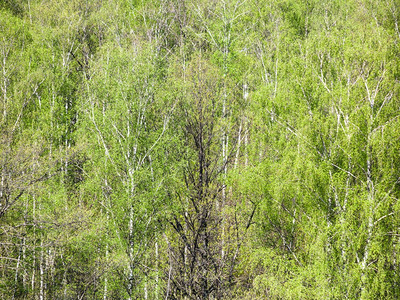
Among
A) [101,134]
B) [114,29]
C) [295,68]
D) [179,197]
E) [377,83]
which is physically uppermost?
[114,29]

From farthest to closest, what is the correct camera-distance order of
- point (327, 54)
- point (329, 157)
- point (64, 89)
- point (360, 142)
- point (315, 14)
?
point (315, 14) < point (64, 89) < point (327, 54) < point (329, 157) < point (360, 142)

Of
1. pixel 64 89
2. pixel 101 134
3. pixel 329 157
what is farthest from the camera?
pixel 64 89

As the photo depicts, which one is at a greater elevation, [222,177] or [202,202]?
[222,177]

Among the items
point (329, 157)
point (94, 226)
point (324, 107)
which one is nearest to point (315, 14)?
point (324, 107)

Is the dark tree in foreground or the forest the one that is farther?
the dark tree in foreground

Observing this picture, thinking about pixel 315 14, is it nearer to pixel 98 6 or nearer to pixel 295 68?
pixel 295 68

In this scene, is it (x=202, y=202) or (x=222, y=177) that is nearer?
(x=202, y=202)

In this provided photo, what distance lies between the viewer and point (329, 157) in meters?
13.3

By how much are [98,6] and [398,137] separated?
24.0m

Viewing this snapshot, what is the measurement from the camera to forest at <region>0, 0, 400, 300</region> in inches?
456

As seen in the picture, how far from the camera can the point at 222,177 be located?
51.3 feet

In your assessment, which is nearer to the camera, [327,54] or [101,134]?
[327,54]

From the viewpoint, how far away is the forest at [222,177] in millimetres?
11578

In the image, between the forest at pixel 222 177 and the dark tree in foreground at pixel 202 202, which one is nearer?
the forest at pixel 222 177
